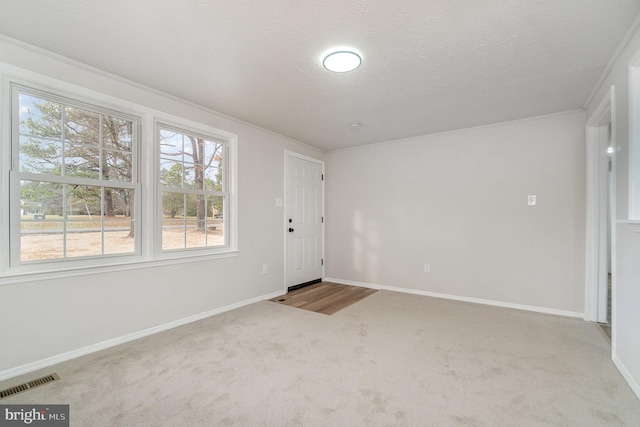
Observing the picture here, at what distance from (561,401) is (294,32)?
296 cm

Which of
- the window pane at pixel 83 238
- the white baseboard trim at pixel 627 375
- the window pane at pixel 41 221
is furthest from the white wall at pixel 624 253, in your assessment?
the window pane at pixel 41 221

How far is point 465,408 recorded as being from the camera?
177 cm

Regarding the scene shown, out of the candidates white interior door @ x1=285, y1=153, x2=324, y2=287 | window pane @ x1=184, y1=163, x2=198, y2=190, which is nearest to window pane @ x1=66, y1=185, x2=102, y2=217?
window pane @ x1=184, y1=163, x2=198, y2=190

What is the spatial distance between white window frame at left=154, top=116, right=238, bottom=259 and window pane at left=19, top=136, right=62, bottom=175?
76 cm

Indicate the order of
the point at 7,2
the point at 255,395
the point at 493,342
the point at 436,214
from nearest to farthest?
the point at 7,2, the point at 255,395, the point at 493,342, the point at 436,214

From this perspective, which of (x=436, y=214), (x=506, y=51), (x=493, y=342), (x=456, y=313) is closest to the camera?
(x=506, y=51)

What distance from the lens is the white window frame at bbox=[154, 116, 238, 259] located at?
9.77ft

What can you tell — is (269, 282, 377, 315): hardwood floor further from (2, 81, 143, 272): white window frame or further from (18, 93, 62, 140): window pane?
(18, 93, 62, 140): window pane

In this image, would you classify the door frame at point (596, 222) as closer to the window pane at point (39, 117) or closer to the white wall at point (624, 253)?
the white wall at point (624, 253)

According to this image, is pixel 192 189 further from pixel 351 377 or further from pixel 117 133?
pixel 351 377

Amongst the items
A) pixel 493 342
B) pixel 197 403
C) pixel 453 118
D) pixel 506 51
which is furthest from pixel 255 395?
pixel 453 118

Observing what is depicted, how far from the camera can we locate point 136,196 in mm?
2824

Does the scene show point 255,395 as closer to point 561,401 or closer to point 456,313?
point 561,401

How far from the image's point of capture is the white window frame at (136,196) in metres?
2.10
